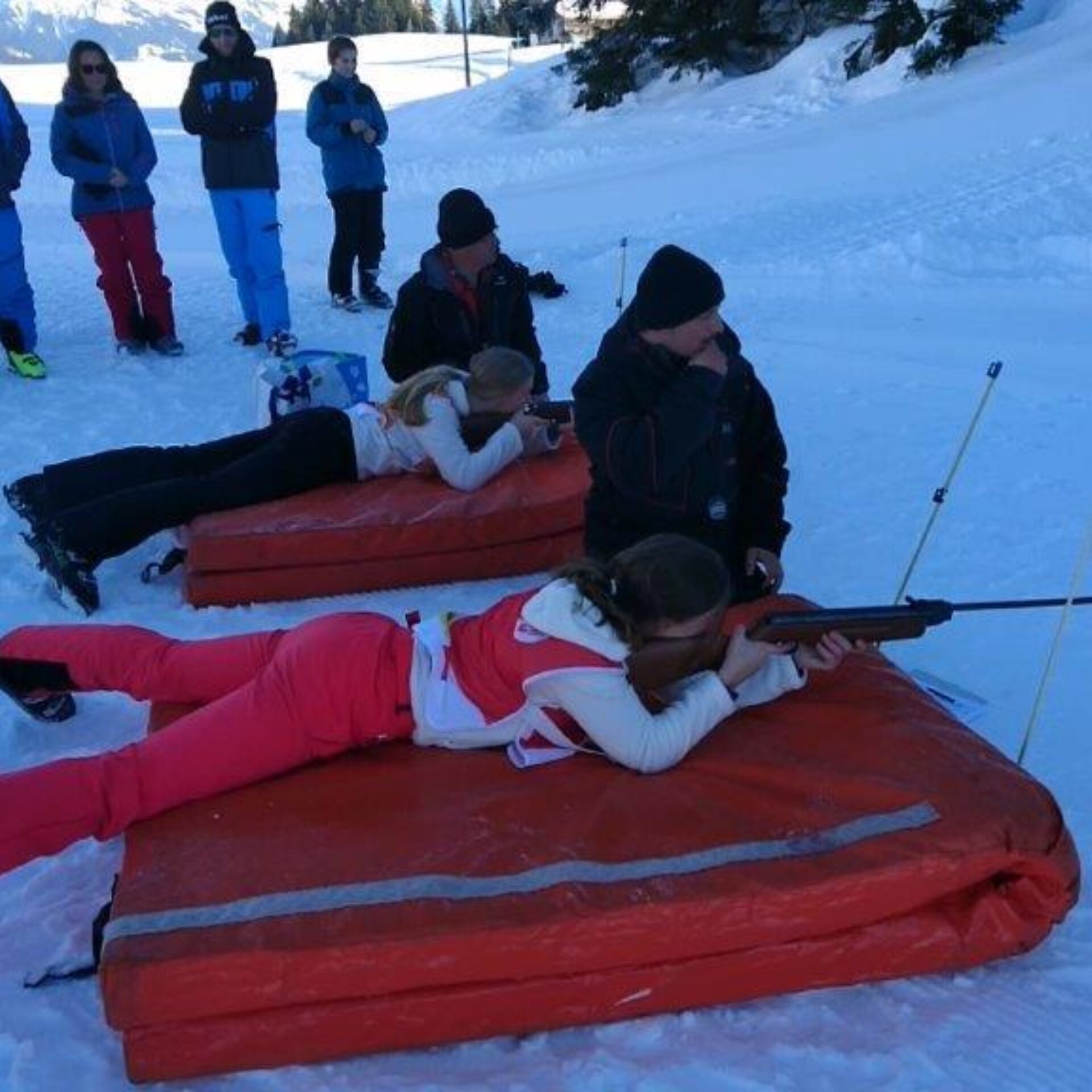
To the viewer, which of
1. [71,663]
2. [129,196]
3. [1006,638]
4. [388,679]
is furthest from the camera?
[129,196]

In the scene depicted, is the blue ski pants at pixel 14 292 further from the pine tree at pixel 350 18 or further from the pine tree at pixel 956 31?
the pine tree at pixel 350 18

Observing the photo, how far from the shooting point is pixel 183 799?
253cm

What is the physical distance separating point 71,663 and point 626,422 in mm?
1483

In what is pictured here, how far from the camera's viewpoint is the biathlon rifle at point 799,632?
8.59ft

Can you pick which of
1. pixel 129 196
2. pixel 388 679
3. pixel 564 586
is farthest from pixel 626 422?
pixel 129 196

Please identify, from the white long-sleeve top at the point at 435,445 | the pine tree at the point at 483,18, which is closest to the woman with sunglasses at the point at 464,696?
the white long-sleeve top at the point at 435,445

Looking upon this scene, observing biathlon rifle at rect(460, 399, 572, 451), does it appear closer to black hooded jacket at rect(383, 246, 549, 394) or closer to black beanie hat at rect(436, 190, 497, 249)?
black hooded jacket at rect(383, 246, 549, 394)

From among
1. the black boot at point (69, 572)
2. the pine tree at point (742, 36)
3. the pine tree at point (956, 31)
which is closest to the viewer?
the black boot at point (69, 572)

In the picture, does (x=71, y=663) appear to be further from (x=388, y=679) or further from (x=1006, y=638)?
(x=1006, y=638)

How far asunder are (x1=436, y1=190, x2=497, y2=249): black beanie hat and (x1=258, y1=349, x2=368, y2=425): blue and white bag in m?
0.81

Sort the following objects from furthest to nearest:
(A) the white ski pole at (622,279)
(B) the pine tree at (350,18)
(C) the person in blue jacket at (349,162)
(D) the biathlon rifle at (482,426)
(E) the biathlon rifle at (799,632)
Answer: (B) the pine tree at (350,18), (C) the person in blue jacket at (349,162), (A) the white ski pole at (622,279), (D) the biathlon rifle at (482,426), (E) the biathlon rifle at (799,632)

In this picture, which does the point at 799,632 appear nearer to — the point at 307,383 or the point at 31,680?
the point at 31,680

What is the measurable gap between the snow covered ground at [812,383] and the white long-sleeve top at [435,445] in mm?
413

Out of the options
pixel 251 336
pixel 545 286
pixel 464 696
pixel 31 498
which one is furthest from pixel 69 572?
pixel 545 286
